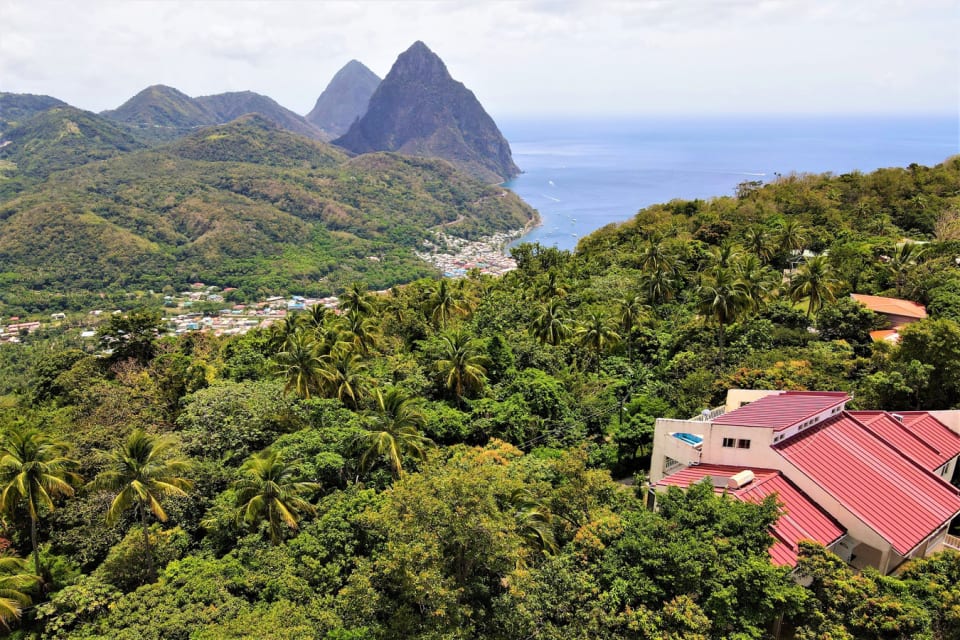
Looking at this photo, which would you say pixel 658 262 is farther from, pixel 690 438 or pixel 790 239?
pixel 690 438

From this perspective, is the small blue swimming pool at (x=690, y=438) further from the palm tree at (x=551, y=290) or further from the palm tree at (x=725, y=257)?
the palm tree at (x=725, y=257)

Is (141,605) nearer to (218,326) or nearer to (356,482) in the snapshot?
(356,482)

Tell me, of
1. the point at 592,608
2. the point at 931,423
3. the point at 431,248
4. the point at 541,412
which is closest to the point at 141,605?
the point at 592,608

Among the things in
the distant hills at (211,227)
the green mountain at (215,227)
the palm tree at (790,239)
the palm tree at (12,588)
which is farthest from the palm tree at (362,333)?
the distant hills at (211,227)

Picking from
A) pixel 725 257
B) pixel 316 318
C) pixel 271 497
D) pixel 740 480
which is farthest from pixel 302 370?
pixel 725 257

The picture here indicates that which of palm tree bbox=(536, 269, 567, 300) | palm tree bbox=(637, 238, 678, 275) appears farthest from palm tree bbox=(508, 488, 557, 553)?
palm tree bbox=(637, 238, 678, 275)
